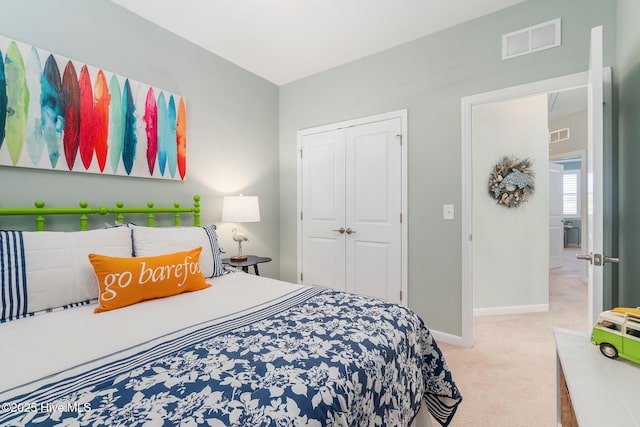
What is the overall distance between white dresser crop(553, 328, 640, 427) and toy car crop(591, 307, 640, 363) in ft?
0.09

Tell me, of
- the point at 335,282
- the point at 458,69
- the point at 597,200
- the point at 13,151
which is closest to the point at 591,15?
the point at 458,69

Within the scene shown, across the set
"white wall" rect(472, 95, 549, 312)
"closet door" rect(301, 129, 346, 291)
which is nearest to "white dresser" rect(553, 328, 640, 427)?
"closet door" rect(301, 129, 346, 291)

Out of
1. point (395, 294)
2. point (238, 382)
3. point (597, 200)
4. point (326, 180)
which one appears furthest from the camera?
point (326, 180)

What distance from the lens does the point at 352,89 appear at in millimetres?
3119

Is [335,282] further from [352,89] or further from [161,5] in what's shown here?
[161,5]

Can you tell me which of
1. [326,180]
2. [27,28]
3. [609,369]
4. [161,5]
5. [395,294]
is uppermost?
[161,5]

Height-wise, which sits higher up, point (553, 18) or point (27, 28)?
point (553, 18)

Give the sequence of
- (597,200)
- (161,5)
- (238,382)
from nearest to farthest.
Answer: (238,382), (597,200), (161,5)

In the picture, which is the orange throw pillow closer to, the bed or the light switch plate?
the bed

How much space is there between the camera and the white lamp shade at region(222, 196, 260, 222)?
2727 millimetres

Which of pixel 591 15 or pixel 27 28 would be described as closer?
pixel 27 28

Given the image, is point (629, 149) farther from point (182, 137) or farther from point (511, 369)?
point (182, 137)

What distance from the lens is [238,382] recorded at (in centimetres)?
84

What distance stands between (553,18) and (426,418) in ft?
9.24
